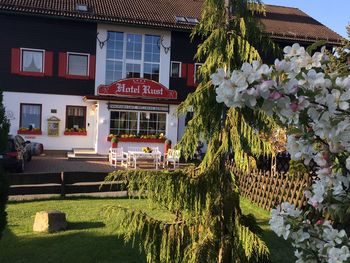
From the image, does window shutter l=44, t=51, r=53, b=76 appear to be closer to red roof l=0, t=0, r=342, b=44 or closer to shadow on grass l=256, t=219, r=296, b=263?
red roof l=0, t=0, r=342, b=44

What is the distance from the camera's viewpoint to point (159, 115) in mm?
24906

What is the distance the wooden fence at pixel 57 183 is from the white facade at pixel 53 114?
12.4 m

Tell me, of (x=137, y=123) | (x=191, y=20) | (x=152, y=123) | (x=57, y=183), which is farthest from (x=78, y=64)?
(x=57, y=183)

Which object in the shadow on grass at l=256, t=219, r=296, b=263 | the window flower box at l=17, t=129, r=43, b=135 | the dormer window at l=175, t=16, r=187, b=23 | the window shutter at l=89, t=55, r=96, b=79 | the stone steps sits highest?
the dormer window at l=175, t=16, r=187, b=23

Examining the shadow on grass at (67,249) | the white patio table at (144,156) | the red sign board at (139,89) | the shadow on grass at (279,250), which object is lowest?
the shadow on grass at (67,249)

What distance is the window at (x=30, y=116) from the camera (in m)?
24.4

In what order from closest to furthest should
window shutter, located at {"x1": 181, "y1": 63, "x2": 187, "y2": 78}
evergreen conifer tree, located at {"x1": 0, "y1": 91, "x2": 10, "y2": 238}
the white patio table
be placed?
evergreen conifer tree, located at {"x1": 0, "y1": 91, "x2": 10, "y2": 238} → the white patio table → window shutter, located at {"x1": 181, "y1": 63, "x2": 187, "y2": 78}

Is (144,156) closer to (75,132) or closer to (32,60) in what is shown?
(75,132)

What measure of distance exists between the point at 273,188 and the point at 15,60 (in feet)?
59.0

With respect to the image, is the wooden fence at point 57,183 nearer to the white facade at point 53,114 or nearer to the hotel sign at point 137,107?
the hotel sign at point 137,107

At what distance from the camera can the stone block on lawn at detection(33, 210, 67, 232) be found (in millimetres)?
8422

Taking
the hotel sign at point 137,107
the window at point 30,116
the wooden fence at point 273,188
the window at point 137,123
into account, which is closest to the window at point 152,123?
the window at point 137,123

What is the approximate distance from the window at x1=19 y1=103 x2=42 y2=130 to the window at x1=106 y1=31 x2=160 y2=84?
4.33 m

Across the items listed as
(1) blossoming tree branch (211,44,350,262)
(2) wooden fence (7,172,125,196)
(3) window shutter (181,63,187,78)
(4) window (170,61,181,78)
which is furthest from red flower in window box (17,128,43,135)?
(1) blossoming tree branch (211,44,350,262)
